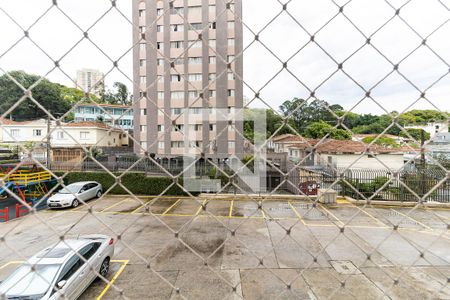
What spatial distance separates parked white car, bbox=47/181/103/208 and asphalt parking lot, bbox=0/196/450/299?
0.24 m

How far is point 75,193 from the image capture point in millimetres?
6531

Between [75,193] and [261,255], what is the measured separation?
16.4 feet

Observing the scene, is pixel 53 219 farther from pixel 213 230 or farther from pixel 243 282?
pixel 243 282

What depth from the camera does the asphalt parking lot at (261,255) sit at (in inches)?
125

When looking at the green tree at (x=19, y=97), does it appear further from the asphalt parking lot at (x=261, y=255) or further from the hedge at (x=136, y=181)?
the hedge at (x=136, y=181)

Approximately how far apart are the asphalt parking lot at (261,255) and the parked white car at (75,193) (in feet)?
0.80

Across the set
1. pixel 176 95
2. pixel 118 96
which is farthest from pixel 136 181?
pixel 118 96

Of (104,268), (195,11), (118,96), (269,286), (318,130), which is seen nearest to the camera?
(269,286)

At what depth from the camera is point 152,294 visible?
3158 millimetres

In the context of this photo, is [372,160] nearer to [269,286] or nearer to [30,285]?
[269,286]

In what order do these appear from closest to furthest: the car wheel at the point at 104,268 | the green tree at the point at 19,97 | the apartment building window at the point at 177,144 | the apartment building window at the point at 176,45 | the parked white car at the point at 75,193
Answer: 1. the green tree at the point at 19,97
2. the car wheel at the point at 104,268
3. the parked white car at the point at 75,193
4. the apartment building window at the point at 177,144
5. the apartment building window at the point at 176,45

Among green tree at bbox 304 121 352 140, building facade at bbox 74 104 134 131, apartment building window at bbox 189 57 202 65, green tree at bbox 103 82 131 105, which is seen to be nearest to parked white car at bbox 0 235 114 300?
building facade at bbox 74 104 134 131

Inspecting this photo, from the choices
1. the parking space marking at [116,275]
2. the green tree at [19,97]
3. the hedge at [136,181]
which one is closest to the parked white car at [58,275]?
the parking space marking at [116,275]

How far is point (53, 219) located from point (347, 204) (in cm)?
825
